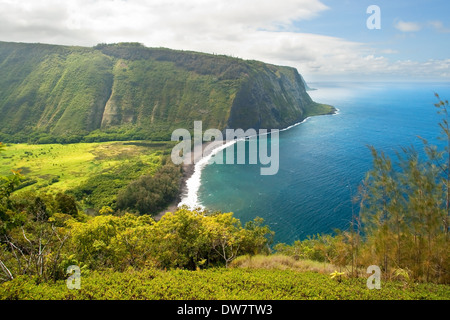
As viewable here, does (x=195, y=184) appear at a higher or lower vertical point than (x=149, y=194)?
higher

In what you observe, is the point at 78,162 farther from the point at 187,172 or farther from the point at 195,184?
the point at 195,184

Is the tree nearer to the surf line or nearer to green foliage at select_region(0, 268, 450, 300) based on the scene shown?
green foliage at select_region(0, 268, 450, 300)

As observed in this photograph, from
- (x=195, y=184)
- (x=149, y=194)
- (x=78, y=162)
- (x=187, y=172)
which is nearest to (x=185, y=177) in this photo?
(x=187, y=172)

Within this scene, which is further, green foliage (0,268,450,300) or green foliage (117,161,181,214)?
green foliage (117,161,181,214)

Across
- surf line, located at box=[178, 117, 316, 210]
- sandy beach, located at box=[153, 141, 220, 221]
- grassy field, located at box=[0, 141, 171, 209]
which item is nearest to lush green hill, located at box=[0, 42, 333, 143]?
grassy field, located at box=[0, 141, 171, 209]

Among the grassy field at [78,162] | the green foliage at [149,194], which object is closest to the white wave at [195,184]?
the green foliage at [149,194]

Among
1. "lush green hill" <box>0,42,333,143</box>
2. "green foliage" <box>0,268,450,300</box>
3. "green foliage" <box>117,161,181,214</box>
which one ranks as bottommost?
"green foliage" <box>117,161,181,214</box>

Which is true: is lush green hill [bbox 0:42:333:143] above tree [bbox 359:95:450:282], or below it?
above
